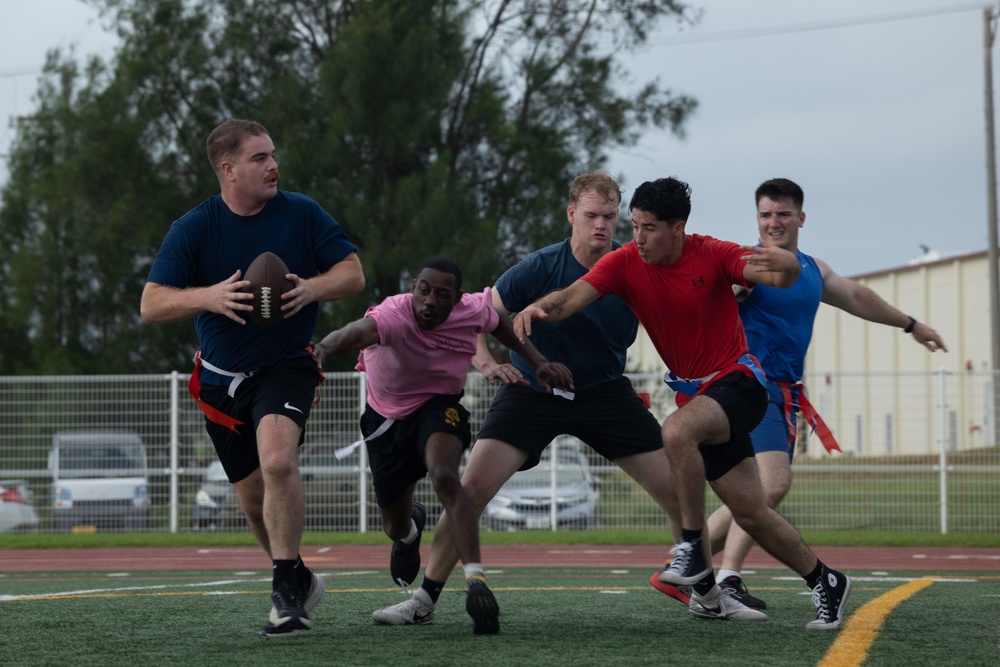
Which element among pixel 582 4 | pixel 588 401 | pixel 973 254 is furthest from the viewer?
pixel 973 254

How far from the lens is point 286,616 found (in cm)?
582

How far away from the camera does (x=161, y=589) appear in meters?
8.94

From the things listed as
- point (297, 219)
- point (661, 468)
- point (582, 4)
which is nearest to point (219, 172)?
point (297, 219)

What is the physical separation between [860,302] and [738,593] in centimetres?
184

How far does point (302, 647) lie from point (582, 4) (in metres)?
19.5

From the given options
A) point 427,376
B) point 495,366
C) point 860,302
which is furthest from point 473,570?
point 860,302

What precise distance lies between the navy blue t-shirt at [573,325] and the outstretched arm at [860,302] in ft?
4.25

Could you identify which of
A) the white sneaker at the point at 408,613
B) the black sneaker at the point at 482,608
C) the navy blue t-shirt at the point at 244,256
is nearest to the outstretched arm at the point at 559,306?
the navy blue t-shirt at the point at 244,256

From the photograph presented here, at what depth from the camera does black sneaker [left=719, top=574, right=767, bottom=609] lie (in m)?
7.18

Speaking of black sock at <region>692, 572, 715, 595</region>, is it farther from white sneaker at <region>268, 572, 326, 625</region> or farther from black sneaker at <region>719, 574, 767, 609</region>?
white sneaker at <region>268, 572, 326, 625</region>

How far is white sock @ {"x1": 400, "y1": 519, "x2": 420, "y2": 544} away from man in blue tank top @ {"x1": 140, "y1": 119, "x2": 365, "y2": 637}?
1059 mm

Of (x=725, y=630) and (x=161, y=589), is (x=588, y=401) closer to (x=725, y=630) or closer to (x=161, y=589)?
(x=725, y=630)

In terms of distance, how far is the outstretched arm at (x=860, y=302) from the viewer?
7.55 m

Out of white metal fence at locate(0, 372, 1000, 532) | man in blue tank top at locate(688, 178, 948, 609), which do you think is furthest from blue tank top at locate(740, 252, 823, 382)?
white metal fence at locate(0, 372, 1000, 532)
